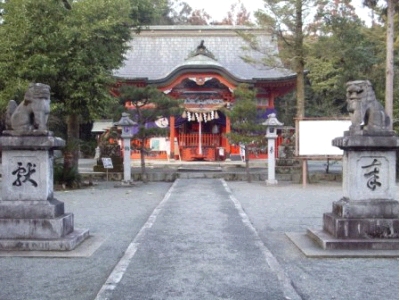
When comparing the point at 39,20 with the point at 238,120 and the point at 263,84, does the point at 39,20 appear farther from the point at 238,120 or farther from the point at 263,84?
the point at 263,84

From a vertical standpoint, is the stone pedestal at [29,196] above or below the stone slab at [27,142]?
below

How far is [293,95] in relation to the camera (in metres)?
31.0

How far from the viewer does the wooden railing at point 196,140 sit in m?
22.6

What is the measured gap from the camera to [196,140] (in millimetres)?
22703

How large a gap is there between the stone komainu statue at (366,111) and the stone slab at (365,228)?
1.30m

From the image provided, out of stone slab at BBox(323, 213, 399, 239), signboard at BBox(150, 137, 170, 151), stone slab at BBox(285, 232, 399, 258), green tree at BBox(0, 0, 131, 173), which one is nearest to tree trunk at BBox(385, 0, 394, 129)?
green tree at BBox(0, 0, 131, 173)

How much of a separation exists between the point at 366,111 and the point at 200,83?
15.0m

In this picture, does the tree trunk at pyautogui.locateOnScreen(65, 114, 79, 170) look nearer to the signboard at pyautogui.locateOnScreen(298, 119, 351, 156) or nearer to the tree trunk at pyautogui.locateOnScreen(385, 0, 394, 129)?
the signboard at pyautogui.locateOnScreen(298, 119, 351, 156)

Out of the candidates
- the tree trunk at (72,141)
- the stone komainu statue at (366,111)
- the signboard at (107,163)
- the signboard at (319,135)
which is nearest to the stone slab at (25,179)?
the stone komainu statue at (366,111)

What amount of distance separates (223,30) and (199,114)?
6943mm

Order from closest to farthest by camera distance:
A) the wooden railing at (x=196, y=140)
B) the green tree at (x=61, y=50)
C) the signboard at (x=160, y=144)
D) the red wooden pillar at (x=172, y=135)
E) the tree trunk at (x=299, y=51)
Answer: the green tree at (x=61, y=50), the tree trunk at (x=299, y=51), the red wooden pillar at (x=172, y=135), the signboard at (x=160, y=144), the wooden railing at (x=196, y=140)

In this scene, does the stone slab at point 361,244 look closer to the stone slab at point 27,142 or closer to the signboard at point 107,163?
the stone slab at point 27,142

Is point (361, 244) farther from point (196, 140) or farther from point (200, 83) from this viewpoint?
point (196, 140)

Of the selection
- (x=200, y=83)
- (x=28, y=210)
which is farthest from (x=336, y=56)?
(x=28, y=210)
